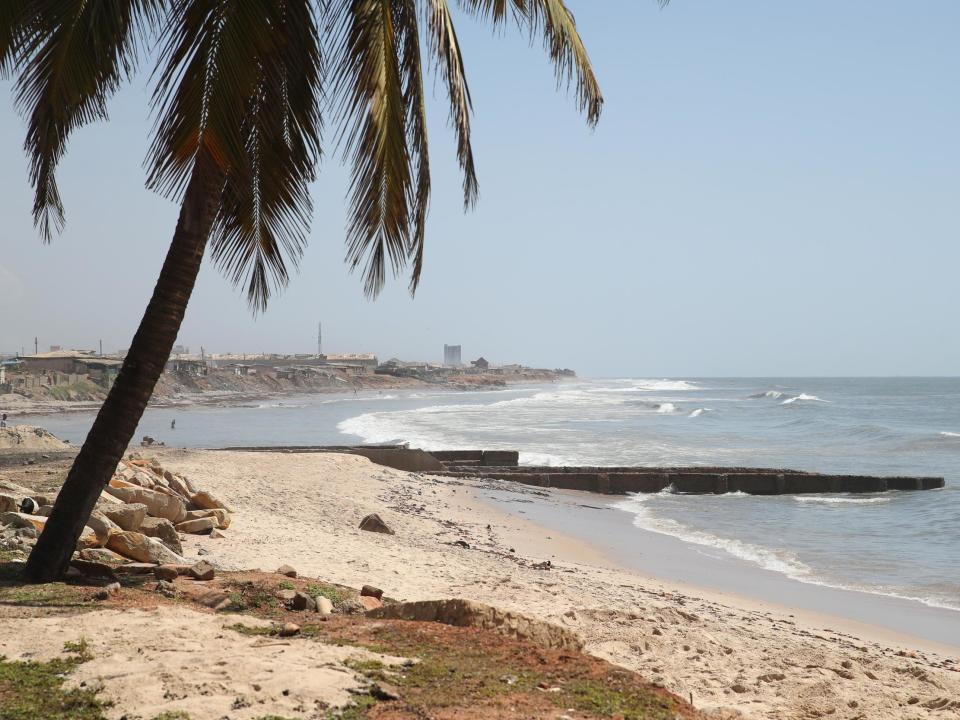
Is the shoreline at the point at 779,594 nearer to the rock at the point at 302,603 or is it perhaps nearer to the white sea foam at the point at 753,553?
the white sea foam at the point at 753,553

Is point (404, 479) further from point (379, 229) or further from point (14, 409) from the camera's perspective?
point (14, 409)

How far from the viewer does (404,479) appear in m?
21.4

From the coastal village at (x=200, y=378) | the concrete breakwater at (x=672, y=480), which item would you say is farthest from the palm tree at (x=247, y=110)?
the coastal village at (x=200, y=378)

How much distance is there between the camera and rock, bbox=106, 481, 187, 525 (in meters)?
10.4

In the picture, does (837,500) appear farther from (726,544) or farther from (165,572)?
(165,572)

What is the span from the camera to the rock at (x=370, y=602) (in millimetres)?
7577

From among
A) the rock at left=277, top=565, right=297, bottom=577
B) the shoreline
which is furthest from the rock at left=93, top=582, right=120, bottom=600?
the shoreline

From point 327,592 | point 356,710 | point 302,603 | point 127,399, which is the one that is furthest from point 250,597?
point 356,710

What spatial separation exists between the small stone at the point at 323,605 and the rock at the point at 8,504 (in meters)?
4.04

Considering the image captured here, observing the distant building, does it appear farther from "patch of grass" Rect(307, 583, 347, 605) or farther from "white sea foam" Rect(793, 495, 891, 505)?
"patch of grass" Rect(307, 583, 347, 605)

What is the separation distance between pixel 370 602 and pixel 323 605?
843 millimetres

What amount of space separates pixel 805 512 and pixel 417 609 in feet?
52.9

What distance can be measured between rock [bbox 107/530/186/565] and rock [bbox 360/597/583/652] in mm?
3033

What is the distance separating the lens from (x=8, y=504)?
359 inches
